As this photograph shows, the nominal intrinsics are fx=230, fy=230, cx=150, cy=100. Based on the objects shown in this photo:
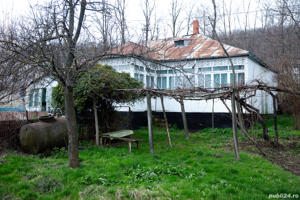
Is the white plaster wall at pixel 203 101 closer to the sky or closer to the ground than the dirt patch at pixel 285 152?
closer to the sky

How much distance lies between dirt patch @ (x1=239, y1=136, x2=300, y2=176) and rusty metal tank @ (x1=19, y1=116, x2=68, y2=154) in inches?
280

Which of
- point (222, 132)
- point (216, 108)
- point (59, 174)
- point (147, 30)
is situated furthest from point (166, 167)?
point (216, 108)

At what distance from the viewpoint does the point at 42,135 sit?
816 cm

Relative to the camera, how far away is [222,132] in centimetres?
1300

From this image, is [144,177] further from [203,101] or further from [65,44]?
[203,101]

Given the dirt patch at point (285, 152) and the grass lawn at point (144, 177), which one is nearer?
the grass lawn at point (144, 177)

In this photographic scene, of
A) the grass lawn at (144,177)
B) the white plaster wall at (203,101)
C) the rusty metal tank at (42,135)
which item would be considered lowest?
the grass lawn at (144,177)

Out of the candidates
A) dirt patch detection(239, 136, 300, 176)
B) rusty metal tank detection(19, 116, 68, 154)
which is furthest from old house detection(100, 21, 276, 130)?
rusty metal tank detection(19, 116, 68, 154)

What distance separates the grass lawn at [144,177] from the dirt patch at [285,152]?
0.33 metres

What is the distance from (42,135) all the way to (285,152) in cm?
877

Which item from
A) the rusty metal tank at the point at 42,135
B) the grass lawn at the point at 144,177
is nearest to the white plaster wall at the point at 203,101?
the rusty metal tank at the point at 42,135

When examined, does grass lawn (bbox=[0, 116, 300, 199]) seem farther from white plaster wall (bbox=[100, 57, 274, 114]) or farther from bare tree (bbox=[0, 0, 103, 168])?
white plaster wall (bbox=[100, 57, 274, 114])

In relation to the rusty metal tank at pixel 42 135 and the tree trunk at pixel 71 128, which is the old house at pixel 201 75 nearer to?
the rusty metal tank at pixel 42 135

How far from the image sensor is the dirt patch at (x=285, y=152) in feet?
22.3
